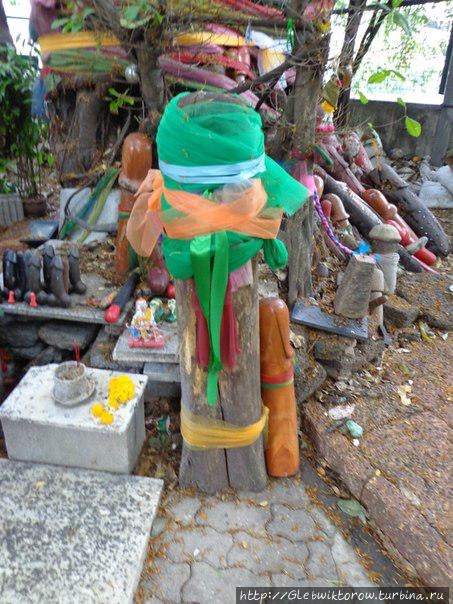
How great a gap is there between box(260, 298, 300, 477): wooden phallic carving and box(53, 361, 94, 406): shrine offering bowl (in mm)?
1039

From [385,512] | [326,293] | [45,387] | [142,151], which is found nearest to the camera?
[385,512]

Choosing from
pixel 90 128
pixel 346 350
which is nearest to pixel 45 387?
pixel 346 350

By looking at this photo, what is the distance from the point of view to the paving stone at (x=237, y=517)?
254 cm

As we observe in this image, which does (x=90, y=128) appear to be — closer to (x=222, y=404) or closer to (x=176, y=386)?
(x=176, y=386)

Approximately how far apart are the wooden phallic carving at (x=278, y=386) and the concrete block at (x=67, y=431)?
31.5 inches

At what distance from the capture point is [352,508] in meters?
2.69

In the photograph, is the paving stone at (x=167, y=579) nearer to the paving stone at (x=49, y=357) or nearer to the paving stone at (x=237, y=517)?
the paving stone at (x=237, y=517)

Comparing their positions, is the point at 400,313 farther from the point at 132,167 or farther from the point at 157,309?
the point at 132,167

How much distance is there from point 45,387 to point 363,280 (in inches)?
91.1

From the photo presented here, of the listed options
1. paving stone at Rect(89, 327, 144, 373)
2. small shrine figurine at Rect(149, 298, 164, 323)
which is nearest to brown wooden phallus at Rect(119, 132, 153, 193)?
small shrine figurine at Rect(149, 298, 164, 323)

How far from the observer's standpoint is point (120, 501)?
2537mm

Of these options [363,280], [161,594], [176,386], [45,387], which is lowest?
[161,594]

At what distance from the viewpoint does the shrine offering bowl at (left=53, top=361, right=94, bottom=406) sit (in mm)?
2637

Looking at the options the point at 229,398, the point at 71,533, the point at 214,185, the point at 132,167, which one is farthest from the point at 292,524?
the point at 132,167
